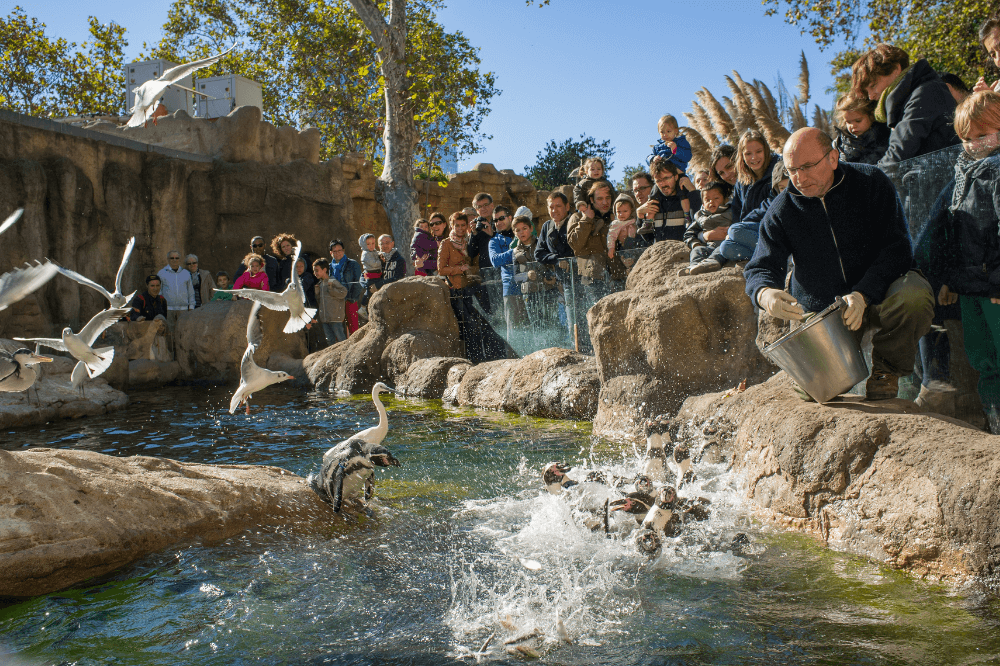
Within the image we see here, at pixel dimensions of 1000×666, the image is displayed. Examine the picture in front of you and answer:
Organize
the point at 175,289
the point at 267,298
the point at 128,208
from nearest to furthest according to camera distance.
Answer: the point at 267,298
the point at 175,289
the point at 128,208

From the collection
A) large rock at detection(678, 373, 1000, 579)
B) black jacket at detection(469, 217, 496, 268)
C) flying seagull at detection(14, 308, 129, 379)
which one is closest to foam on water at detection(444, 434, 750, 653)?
large rock at detection(678, 373, 1000, 579)

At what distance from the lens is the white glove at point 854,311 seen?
3.79m

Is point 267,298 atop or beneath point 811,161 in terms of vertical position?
beneath

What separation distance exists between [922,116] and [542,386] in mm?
4681

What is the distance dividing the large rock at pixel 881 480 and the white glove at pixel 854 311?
0.47 meters

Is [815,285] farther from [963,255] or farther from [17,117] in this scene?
[17,117]

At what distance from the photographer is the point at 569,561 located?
408cm

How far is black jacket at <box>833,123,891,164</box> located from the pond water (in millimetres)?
2452

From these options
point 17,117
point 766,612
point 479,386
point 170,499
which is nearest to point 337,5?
point 17,117

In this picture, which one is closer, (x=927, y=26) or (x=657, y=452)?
(x=657, y=452)

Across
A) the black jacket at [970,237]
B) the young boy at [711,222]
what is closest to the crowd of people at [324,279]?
the young boy at [711,222]

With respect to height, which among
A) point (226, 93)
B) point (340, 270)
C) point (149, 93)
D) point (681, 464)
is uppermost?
point (226, 93)

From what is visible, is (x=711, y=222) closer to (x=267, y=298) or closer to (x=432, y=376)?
(x=267, y=298)

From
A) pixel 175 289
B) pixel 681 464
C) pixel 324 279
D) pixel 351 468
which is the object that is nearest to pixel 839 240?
pixel 681 464
